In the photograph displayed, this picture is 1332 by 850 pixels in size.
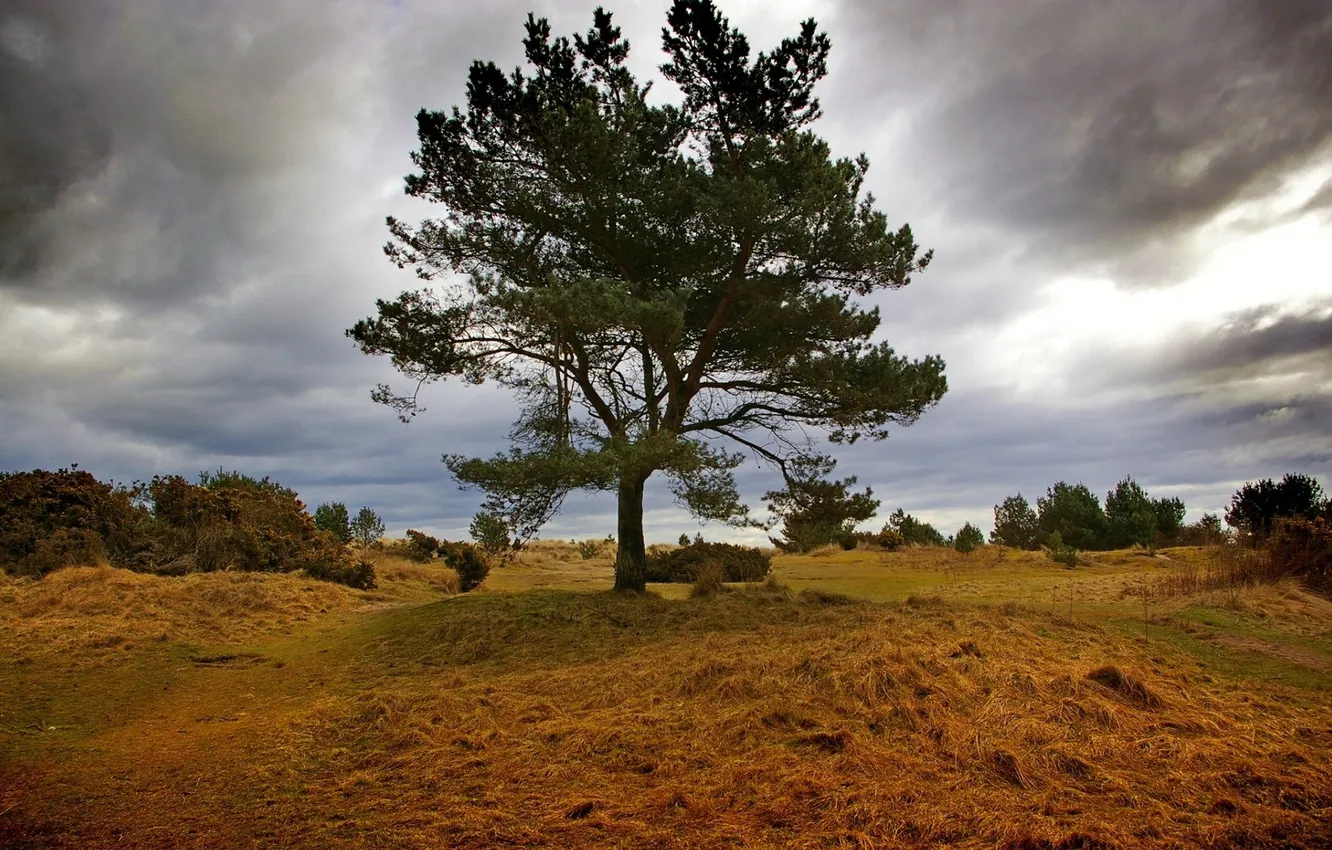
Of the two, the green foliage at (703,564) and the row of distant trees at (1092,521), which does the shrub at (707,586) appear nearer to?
the green foliage at (703,564)

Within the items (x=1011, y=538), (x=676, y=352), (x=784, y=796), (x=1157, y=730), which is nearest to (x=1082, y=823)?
(x=784, y=796)

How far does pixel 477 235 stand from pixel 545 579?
11912mm

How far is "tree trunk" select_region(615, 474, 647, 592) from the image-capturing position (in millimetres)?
15289

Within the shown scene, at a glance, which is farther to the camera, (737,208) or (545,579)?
(545,579)

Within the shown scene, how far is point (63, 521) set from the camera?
18031 mm

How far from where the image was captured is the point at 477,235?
15133 millimetres

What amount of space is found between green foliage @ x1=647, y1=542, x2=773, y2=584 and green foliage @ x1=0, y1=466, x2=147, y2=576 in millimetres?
13479

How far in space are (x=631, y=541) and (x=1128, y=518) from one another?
27875 millimetres

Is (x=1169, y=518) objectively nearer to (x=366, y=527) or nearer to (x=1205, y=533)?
(x=1205, y=533)

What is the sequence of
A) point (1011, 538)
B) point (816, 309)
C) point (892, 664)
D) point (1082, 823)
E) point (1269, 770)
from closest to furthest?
point (1082, 823) < point (1269, 770) < point (892, 664) < point (816, 309) < point (1011, 538)

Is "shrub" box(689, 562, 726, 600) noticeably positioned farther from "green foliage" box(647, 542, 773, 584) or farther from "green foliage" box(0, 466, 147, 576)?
"green foliage" box(0, 466, 147, 576)

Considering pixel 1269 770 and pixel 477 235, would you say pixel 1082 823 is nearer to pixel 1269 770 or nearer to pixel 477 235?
pixel 1269 770

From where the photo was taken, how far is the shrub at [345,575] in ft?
63.7

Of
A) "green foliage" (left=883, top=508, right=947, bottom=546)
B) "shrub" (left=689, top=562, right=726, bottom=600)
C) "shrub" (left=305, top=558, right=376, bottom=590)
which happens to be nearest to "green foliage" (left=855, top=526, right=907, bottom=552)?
"green foliage" (left=883, top=508, right=947, bottom=546)
